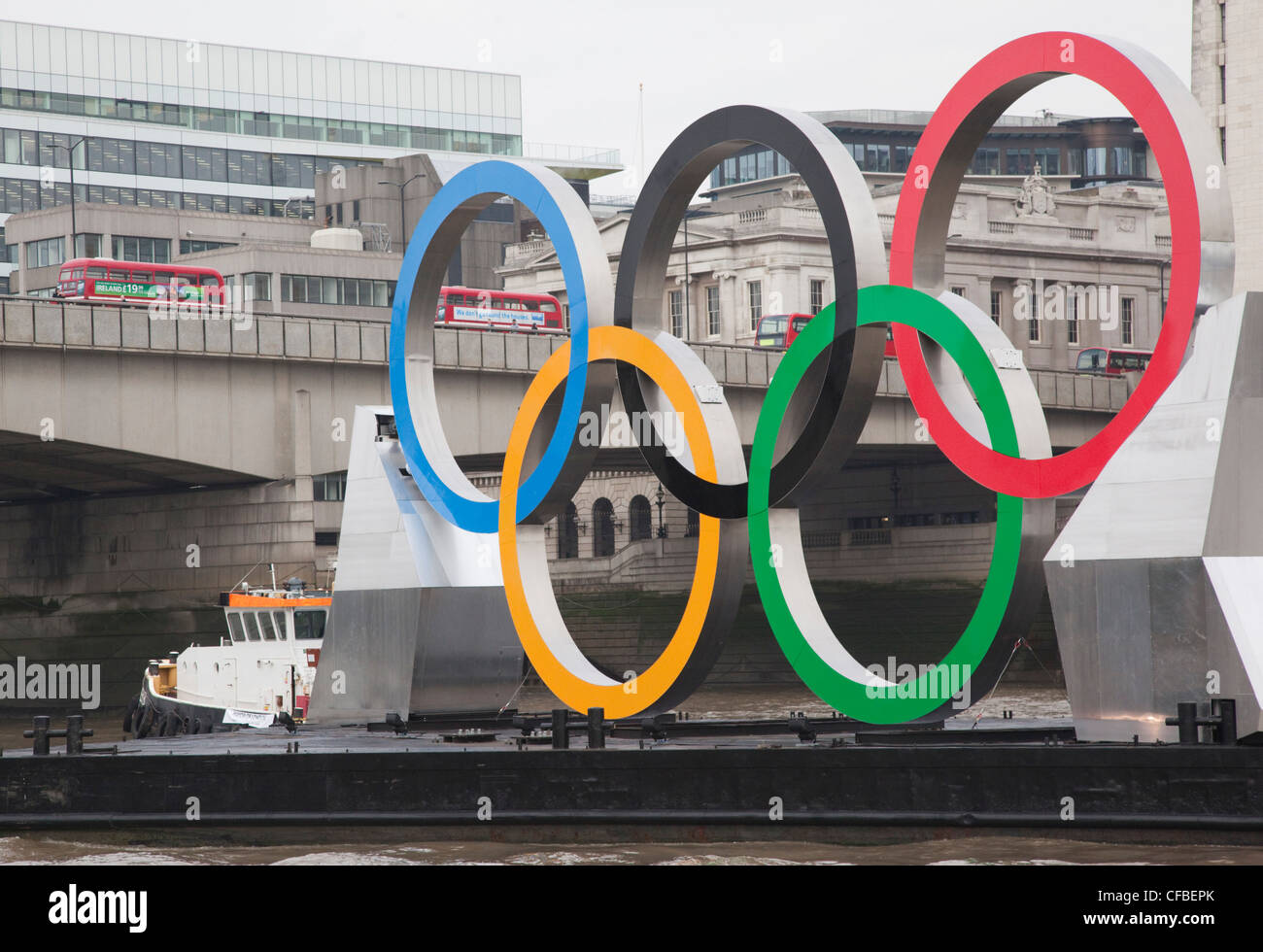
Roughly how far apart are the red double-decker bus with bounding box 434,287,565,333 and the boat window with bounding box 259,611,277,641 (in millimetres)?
30321

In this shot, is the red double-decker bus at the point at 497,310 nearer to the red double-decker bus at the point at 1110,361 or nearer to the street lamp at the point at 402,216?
the red double-decker bus at the point at 1110,361

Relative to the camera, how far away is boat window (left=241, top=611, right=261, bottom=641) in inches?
1563

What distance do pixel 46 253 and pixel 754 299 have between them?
130 feet

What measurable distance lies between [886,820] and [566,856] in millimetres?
3985

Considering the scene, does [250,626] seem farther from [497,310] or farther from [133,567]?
[497,310]

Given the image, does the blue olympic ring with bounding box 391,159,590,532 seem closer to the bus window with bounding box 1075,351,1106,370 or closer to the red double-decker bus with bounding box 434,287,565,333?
the red double-decker bus with bounding box 434,287,565,333

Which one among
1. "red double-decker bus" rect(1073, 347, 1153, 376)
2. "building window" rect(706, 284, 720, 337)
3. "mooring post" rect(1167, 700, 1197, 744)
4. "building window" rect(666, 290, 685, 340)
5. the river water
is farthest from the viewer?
"building window" rect(666, 290, 685, 340)

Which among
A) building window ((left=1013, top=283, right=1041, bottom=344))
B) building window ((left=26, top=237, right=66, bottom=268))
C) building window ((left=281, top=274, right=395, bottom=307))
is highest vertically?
building window ((left=26, top=237, right=66, bottom=268))

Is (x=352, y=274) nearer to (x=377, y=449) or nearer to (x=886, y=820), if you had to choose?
(x=377, y=449)

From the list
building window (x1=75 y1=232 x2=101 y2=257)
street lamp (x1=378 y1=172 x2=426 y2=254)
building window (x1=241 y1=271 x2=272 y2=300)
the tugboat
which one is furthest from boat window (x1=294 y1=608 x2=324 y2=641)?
street lamp (x1=378 y1=172 x2=426 y2=254)

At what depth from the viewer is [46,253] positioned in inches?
4114

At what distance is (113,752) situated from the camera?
26266 mm

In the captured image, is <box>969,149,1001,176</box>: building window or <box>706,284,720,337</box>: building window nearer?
<box>706,284,720,337</box>: building window
